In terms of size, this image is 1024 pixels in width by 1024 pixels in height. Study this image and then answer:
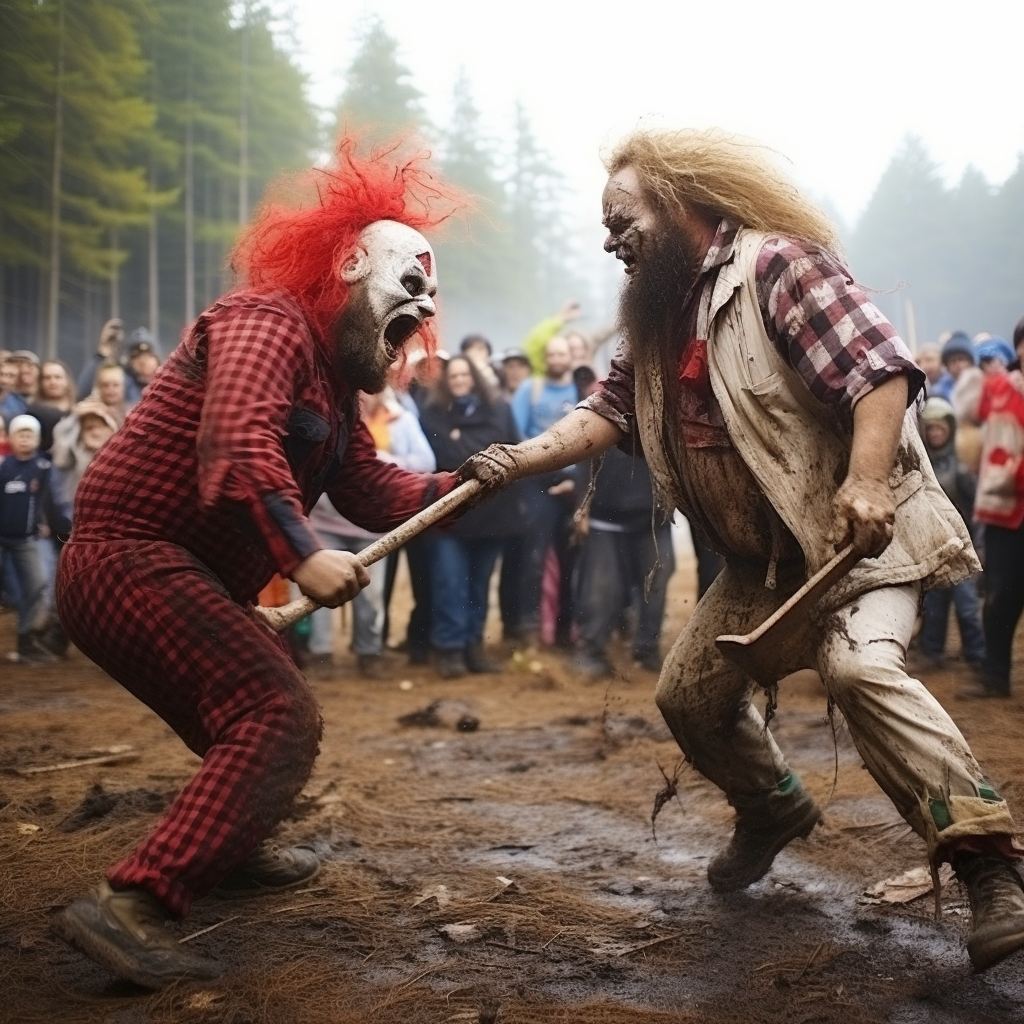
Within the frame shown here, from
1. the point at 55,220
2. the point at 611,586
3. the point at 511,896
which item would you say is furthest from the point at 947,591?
the point at 55,220

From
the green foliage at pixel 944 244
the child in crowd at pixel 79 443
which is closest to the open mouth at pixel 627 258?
the child in crowd at pixel 79 443

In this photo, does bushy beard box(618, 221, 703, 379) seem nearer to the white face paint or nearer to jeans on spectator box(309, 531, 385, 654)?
the white face paint

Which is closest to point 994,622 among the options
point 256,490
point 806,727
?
point 806,727

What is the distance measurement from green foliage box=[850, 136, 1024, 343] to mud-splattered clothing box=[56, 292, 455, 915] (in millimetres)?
16101

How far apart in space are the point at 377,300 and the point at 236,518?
74 cm

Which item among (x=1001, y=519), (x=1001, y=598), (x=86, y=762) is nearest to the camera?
(x=86, y=762)

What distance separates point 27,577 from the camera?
320 inches

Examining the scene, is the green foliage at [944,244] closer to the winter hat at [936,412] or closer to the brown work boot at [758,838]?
the winter hat at [936,412]

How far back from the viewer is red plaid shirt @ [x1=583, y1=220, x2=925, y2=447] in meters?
2.93

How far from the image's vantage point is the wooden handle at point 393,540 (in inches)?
124

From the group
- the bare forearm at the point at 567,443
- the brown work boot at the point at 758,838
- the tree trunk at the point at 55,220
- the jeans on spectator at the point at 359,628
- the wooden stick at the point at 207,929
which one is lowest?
the wooden stick at the point at 207,929

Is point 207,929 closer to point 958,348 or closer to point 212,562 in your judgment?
point 212,562

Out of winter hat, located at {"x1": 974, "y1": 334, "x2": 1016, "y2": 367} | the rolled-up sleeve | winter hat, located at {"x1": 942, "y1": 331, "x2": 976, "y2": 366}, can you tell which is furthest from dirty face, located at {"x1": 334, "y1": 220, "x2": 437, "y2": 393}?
winter hat, located at {"x1": 942, "y1": 331, "x2": 976, "y2": 366}

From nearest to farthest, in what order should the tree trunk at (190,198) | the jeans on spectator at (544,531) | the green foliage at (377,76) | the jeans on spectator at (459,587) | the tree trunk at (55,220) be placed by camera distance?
the tree trunk at (55,220)
the jeans on spectator at (459,587)
the jeans on spectator at (544,531)
the tree trunk at (190,198)
the green foliage at (377,76)
